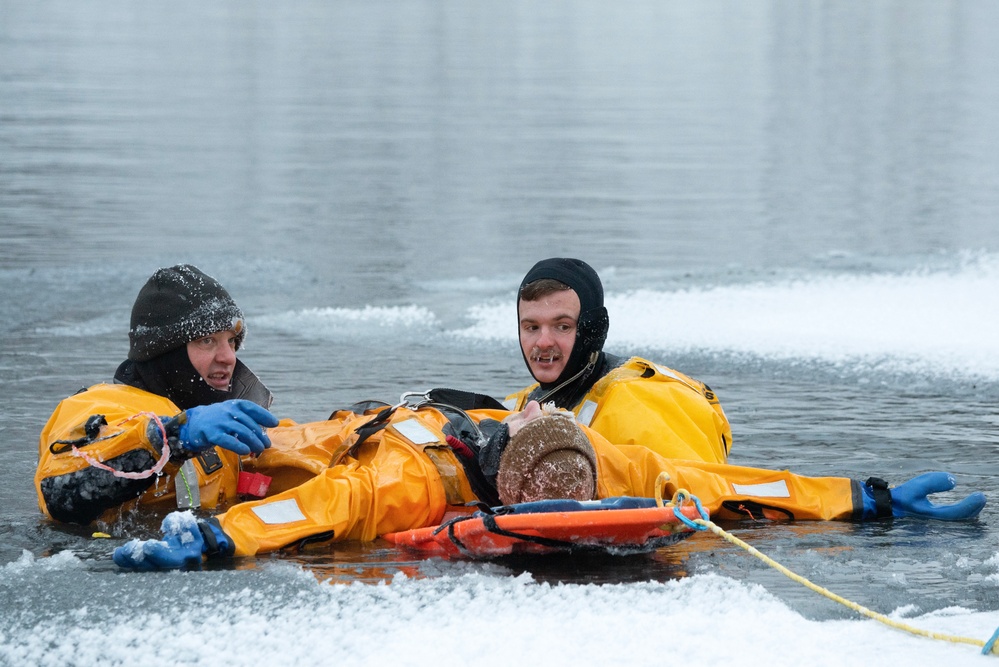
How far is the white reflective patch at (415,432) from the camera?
5.07 meters

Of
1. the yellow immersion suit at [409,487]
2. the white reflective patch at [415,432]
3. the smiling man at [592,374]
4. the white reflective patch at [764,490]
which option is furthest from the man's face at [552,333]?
the white reflective patch at [764,490]

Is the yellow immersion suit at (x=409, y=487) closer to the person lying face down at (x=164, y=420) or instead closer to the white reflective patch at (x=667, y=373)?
the person lying face down at (x=164, y=420)

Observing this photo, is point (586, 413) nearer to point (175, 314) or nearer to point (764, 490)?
point (764, 490)

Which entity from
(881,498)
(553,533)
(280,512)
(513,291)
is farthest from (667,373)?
(513,291)

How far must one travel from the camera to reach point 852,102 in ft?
94.9

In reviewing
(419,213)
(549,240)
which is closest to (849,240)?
(549,240)

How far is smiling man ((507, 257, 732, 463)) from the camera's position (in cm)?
554

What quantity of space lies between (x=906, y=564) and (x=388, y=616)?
5.89ft

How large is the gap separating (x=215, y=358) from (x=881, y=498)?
2645 millimetres

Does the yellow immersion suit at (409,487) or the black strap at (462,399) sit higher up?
the black strap at (462,399)

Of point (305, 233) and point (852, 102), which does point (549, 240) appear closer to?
point (305, 233)

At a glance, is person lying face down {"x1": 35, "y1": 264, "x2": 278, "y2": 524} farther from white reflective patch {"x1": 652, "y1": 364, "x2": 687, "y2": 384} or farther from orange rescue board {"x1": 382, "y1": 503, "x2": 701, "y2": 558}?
white reflective patch {"x1": 652, "y1": 364, "x2": 687, "y2": 384}

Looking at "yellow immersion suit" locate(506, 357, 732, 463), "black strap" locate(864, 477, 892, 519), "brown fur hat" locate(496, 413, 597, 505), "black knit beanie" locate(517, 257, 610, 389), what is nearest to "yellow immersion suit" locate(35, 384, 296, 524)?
"brown fur hat" locate(496, 413, 597, 505)

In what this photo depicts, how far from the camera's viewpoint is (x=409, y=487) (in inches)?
195
